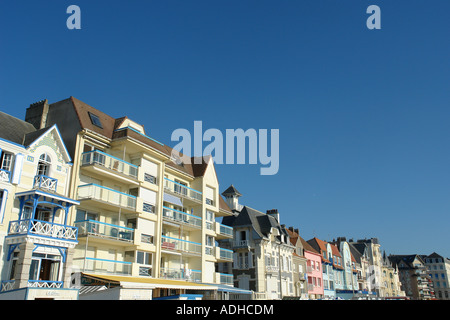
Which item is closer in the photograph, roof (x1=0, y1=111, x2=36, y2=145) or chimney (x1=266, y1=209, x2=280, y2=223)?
roof (x1=0, y1=111, x2=36, y2=145)

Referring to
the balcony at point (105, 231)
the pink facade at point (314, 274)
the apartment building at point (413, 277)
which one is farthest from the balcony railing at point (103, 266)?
the apartment building at point (413, 277)

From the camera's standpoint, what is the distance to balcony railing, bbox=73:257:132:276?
2827 cm

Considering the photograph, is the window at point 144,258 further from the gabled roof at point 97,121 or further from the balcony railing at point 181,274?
the gabled roof at point 97,121

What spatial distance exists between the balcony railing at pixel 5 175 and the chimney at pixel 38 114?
342 inches

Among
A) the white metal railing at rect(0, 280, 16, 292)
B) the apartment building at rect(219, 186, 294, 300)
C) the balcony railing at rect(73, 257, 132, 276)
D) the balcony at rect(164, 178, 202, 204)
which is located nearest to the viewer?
the white metal railing at rect(0, 280, 16, 292)

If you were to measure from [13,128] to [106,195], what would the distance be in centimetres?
808

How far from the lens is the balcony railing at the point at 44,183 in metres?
26.3

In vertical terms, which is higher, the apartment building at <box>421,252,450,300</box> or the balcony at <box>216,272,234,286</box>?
the apartment building at <box>421,252,450,300</box>

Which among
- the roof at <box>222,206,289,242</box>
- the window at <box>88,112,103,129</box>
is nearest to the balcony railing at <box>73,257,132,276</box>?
the window at <box>88,112,103,129</box>

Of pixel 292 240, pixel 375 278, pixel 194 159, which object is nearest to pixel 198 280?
pixel 194 159

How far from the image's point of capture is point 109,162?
104ft

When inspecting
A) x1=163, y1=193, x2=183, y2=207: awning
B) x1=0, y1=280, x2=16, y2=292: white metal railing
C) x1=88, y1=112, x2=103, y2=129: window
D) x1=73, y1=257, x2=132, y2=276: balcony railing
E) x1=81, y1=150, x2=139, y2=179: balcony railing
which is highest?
x1=88, y1=112, x2=103, y2=129: window

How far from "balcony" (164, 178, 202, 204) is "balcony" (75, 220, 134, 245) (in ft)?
25.6

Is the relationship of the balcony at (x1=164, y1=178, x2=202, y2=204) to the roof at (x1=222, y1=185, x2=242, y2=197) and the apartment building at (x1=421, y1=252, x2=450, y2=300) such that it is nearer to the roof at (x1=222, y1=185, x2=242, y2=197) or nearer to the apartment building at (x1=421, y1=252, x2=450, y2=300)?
the roof at (x1=222, y1=185, x2=242, y2=197)
